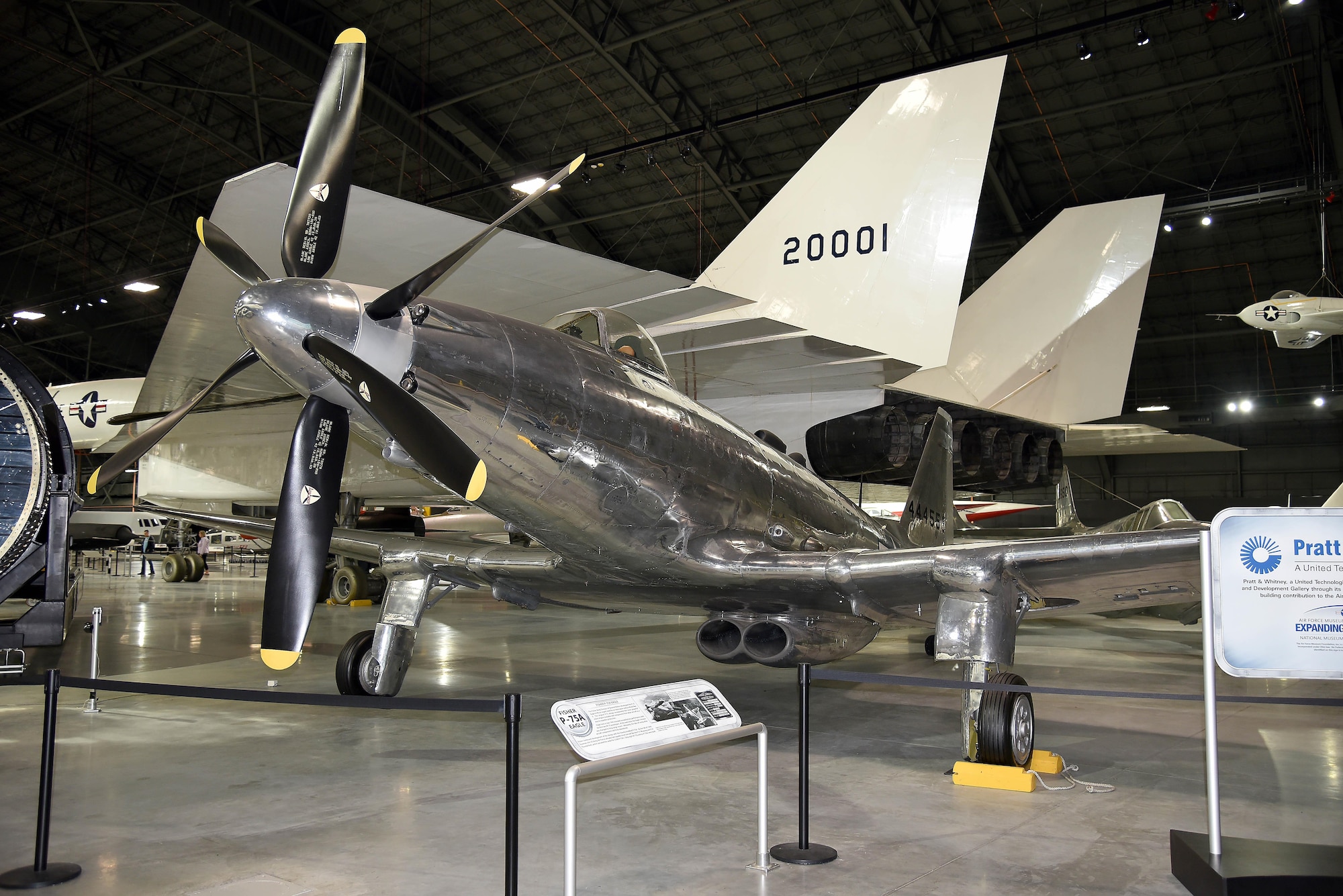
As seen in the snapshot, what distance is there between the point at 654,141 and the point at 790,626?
1599 centimetres

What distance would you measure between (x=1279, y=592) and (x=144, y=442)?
220 inches

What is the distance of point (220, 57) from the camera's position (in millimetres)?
22172

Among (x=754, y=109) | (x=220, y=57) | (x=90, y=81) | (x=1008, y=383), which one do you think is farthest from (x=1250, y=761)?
(x=90, y=81)

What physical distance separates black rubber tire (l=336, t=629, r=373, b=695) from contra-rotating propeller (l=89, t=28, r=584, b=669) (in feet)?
8.25

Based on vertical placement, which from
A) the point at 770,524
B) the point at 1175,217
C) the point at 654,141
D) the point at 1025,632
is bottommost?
the point at 1025,632

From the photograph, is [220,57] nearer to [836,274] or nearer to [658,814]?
[836,274]

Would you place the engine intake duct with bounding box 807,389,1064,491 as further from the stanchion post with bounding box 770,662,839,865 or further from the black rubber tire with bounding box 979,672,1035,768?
the stanchion post with bounding box 770,662,839,865

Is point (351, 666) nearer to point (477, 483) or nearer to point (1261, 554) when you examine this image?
point (477, 483)

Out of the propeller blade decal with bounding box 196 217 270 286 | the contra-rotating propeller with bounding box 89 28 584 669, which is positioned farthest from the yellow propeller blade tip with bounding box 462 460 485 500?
the propeller blade decal with bounding box 196 217 270 286

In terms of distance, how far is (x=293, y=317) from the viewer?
4191mm

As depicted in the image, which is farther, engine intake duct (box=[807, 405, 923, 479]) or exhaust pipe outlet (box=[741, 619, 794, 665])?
engine intake duct (box=[807, 405, 923, 479])

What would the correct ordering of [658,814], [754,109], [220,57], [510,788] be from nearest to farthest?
[510,788]
[658,814]
[754,109]
[220,57]

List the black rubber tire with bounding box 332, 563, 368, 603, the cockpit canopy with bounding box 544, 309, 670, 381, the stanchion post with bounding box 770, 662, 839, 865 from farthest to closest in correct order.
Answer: the black rubber tire with bounding box 332, 563, 368, 603 < the cockpit canopy with bounding box 544, 309, 670, 381 < the stanchion post with bounding box 770, 662, 839, 865

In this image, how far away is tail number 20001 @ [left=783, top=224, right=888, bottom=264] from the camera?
997 cm
